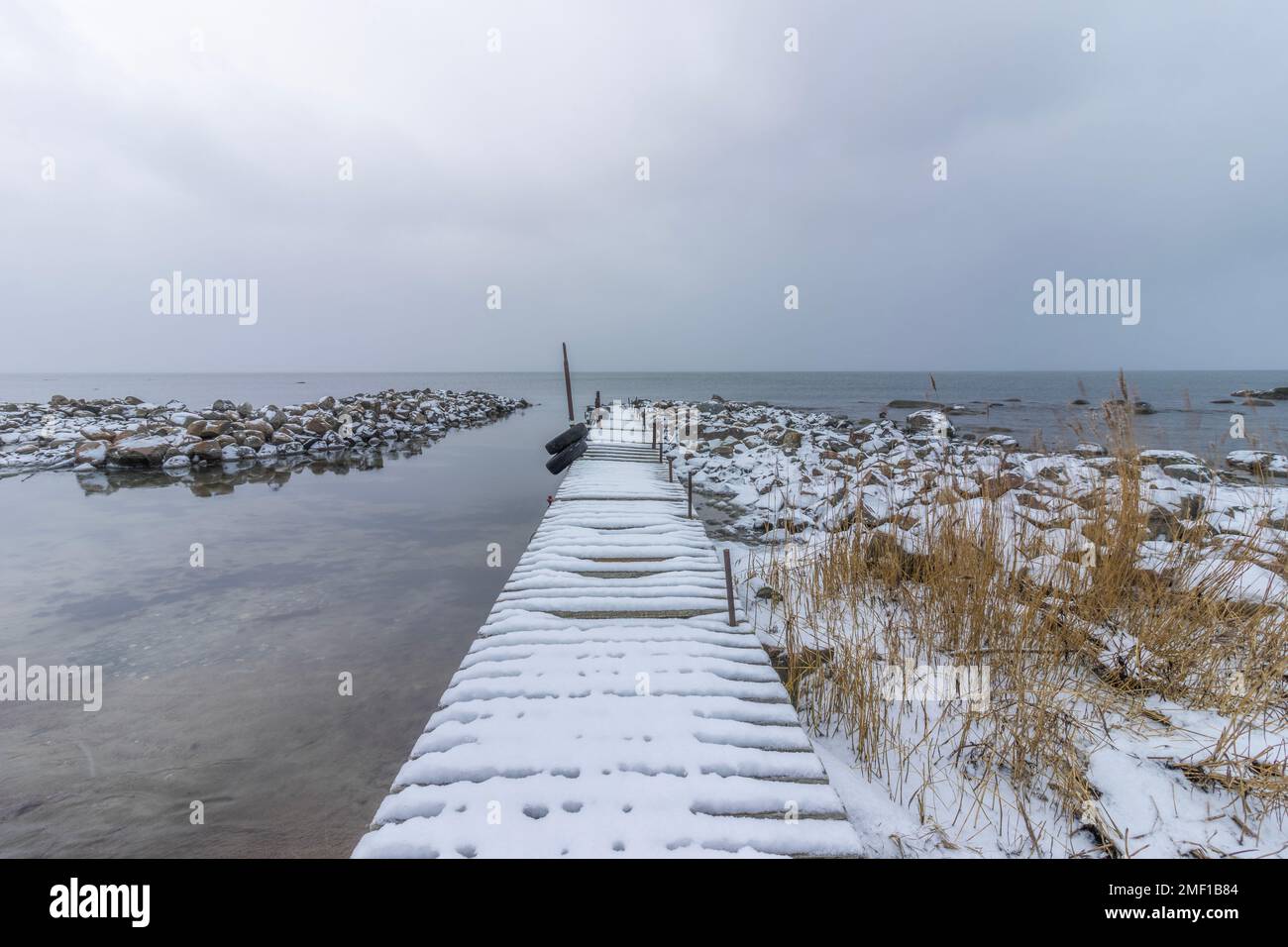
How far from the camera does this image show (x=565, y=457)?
11734 mm

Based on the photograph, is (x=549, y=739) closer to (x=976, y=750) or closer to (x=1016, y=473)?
(x=976, y=750)

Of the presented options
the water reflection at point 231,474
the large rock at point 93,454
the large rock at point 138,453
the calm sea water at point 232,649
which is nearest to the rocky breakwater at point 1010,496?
the calm sea water at point 232,649

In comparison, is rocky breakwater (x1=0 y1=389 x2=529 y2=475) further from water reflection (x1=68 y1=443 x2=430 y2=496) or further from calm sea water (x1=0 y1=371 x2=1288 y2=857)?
calm sea water (x1=0 y1=371 x2=1288 y2=857)

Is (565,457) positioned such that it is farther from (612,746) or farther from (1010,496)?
(612,746)

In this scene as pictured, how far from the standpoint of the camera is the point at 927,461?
10828mm

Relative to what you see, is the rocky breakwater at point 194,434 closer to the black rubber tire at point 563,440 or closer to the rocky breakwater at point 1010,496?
the black rubber tire at point 563,440

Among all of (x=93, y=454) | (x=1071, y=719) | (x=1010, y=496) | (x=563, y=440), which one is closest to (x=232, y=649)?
(x=1071, y=719)

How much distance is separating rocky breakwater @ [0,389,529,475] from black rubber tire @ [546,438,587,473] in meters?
9.12

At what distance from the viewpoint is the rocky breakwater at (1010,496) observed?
13.0 ft

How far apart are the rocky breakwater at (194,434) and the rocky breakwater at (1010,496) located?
1251 cm

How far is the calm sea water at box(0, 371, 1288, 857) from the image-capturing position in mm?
3244

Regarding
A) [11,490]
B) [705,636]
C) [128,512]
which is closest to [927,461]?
[705,636]

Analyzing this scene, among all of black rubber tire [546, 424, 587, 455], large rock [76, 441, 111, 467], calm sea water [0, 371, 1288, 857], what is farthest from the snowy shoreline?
large rock [76, 441, 111, 467]
